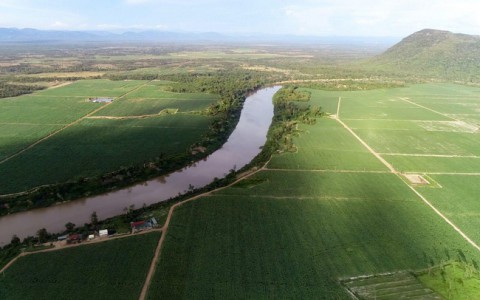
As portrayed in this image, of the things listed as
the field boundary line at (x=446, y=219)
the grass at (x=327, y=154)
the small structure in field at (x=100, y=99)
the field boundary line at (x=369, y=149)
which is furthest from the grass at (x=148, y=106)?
the field boundary line at (x=446, y=219)

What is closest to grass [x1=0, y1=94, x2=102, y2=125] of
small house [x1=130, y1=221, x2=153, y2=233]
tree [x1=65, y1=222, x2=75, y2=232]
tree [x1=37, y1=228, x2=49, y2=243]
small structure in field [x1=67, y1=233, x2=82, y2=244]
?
tree [x1=65, y1=222, x2=75, y2=232]

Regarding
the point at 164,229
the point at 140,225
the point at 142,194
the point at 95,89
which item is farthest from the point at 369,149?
the point at 95,89

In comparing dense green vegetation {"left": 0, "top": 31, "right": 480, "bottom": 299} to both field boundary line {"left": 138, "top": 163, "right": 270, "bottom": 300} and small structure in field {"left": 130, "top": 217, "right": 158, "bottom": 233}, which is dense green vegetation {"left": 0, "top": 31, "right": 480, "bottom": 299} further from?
small structure in field {"left": 130, "top": 217, "right": 158, "bottom": 233}

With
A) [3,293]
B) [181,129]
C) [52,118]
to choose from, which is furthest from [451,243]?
[52,118]

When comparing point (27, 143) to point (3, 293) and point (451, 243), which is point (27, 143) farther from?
point (451, 243)

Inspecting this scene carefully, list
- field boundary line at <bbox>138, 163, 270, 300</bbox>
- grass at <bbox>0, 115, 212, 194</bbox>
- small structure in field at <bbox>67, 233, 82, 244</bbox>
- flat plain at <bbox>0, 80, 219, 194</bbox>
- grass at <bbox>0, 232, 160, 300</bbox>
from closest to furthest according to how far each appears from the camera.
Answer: grass at <bbox>0, 232, 160, 300</bbox>, field boundary line at <bbox>138, 163, 270, 300</bbox>, small structure in field at <bbox>67, 233, 82, 244</bbox>, grass at <bbox>0, 115, 212, 194</bbox>, flat plain at <bbox>0, 80, 219, 194</bbox>

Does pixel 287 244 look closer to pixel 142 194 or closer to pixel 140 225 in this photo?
pixel 140 225

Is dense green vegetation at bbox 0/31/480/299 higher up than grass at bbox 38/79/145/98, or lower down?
lower down

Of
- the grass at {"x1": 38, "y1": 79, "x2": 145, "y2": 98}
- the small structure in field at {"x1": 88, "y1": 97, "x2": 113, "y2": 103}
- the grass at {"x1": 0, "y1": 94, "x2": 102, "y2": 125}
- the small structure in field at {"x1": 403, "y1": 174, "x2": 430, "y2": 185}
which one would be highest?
the grass at {"x1": 38, "y1": 79, "x2": 145, "y2": 98}
